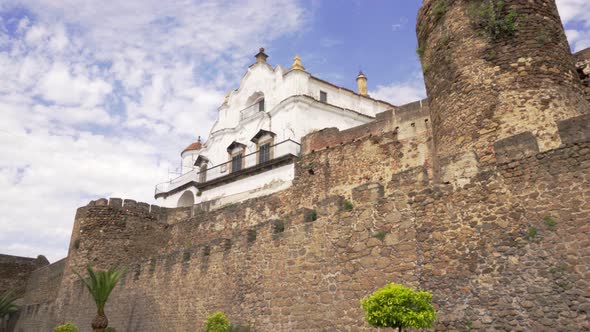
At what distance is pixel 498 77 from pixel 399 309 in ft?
17.6

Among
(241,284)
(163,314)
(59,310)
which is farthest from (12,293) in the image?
(241,284)

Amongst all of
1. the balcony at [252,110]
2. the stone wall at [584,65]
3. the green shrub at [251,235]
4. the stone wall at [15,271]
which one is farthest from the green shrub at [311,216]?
the stone wall at [15,271]

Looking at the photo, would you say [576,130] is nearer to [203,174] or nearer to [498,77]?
[498,77]

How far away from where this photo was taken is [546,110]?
918 centimetres

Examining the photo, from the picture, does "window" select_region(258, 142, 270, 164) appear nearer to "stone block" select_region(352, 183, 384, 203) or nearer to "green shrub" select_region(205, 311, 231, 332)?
"green shrub" select_region(205, 311, 231, 332)

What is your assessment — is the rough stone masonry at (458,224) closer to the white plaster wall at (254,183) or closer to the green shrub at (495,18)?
the green shrub at (495,18)

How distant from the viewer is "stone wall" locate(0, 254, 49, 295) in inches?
1281

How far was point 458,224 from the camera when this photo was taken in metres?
8.20

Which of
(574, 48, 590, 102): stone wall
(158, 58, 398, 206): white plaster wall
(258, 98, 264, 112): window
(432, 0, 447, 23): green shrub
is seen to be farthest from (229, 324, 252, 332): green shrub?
(258, 98, 264, 112): window

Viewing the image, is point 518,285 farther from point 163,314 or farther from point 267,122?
point 267,122

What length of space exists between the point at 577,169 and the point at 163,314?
1211 centimetres

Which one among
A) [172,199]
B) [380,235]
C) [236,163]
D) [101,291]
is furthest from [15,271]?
[380,235]

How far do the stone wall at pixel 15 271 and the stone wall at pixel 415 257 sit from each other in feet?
67.7

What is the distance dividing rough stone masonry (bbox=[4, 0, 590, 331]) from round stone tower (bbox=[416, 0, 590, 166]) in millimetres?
27
